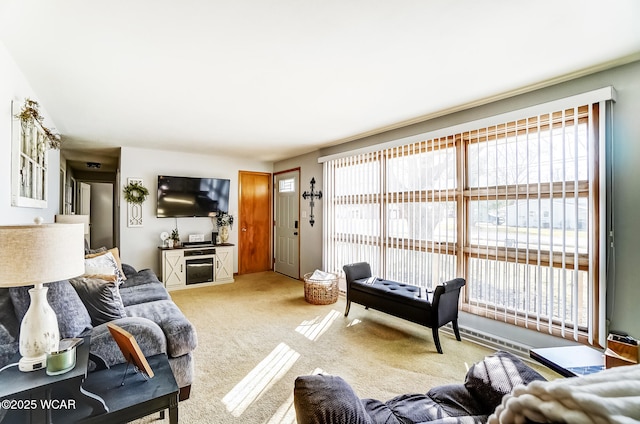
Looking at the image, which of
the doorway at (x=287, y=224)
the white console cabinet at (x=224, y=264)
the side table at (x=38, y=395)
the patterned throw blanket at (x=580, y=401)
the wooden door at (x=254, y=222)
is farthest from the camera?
the wooden door at (x=254, y=222)

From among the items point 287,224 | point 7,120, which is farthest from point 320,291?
point 7,120

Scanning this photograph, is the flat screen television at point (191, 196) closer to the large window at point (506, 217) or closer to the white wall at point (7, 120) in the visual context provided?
the white wall at point (7, 120)

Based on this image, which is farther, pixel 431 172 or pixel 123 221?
pixel 123 221

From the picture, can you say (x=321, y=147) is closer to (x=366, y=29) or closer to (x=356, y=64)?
(x=356, y=64)

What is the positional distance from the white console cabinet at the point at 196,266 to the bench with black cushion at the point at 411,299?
2.75 metres

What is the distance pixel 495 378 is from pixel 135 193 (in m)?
5.53

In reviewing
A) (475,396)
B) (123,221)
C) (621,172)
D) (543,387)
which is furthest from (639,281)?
(123,221)

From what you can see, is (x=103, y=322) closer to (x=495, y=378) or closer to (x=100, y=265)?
(x=100, y=265)

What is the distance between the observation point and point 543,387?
17.5 inches

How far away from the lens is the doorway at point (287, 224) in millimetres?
5688

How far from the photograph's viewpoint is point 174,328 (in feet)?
6.64

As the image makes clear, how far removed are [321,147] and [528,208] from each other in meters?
3.24

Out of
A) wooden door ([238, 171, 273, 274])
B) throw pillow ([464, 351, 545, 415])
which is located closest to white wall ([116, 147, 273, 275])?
wooden door ([238, 171, 273, 274])

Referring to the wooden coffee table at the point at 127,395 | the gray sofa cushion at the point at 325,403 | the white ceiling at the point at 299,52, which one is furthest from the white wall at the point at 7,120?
the gray sofa cushion at the point at 325,403
